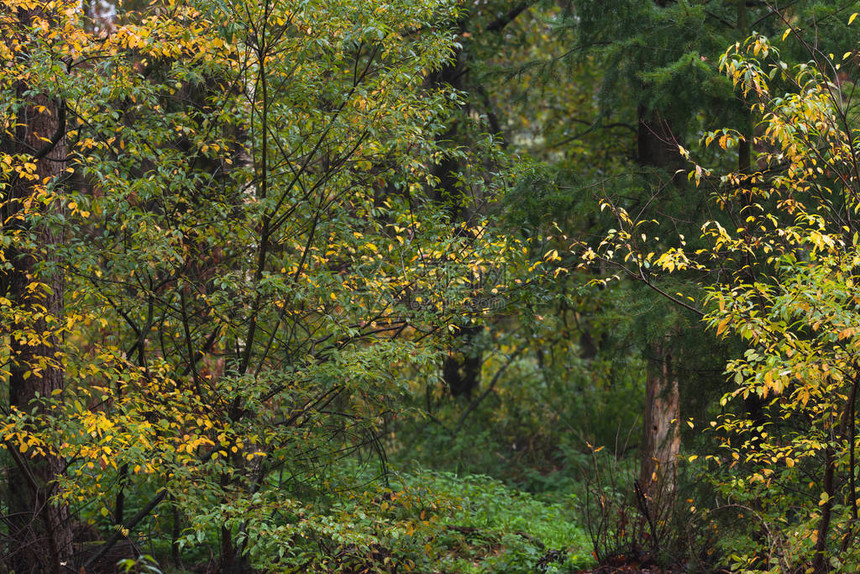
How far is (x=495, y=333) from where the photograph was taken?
13258 mm

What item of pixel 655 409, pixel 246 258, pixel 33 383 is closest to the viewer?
pixel 246 258

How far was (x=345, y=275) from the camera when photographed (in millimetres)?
6398

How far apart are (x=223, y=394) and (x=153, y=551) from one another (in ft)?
7.04

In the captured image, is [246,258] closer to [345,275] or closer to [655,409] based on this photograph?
[345,275]

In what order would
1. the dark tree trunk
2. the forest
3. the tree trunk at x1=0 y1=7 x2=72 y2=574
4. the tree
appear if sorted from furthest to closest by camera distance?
the dark tree trunk → the tree trunk at x1=0 y1=7 x2=72 y2=574 → the tree → the forest

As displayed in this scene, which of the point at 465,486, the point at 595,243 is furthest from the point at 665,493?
the point at 465,486

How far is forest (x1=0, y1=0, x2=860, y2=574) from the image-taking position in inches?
200

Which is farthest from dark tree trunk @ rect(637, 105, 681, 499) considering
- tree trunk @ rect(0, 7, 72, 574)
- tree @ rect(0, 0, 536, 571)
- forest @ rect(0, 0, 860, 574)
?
tree trunk @ rect(0, 7, 72, 574)

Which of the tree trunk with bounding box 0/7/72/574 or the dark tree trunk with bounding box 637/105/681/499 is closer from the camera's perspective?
the tree trunk with bounding box 0/7/72/574

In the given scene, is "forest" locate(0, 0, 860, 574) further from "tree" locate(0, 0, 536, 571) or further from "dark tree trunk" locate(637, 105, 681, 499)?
"dark tree trunk" locate(637, 105, 681, 499)

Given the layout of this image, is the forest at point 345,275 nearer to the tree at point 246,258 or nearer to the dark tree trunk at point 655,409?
the tree at point 246,258

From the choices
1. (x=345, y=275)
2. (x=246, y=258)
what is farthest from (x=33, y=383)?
(x=345, y=275)

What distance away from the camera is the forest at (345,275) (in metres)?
5.08

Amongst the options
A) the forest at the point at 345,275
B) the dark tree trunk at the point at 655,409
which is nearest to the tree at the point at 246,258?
the forest at the point at 345,275
